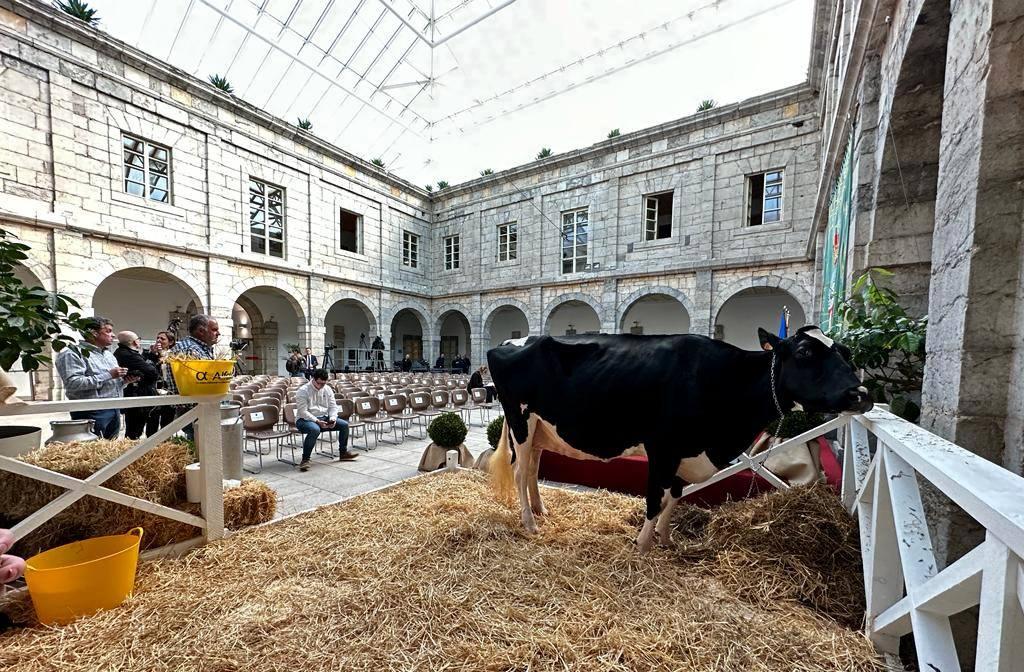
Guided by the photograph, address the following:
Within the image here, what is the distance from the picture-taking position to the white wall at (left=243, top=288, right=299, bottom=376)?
16.7 metres

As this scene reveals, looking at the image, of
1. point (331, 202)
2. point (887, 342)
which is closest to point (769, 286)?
point (887, 342)

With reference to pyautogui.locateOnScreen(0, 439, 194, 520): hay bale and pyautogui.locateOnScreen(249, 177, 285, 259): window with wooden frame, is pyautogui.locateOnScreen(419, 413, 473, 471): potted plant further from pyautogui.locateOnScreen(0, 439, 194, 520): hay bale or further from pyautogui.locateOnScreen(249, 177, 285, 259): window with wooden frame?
pyautogui.locateOnScreen(249, 177, 285, 259): window with wooden frame

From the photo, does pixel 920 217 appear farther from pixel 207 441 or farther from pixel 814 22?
pixel 814 22

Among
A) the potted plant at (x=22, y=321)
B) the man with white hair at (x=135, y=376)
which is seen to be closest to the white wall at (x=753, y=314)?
the man with white hair at (x=135, y=376)

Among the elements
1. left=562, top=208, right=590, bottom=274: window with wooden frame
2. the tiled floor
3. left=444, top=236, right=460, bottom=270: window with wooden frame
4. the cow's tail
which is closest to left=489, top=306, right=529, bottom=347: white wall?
left=444, top=236, right=460, bottom=270: window with wooden frame

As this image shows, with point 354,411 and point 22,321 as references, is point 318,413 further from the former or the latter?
point 22,321

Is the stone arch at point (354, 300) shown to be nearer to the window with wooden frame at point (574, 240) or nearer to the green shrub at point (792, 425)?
the window with wooden frame at point (574, 240)

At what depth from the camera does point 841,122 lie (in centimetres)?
466

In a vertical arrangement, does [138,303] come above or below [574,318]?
above

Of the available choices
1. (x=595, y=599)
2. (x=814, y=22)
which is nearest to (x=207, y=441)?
(x=595, y=599)

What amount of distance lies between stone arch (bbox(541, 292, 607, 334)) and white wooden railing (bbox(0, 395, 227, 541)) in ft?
42.8

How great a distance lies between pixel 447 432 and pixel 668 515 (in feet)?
8.81

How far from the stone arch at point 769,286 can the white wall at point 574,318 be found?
6.13 m

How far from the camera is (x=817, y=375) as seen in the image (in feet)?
6.23
